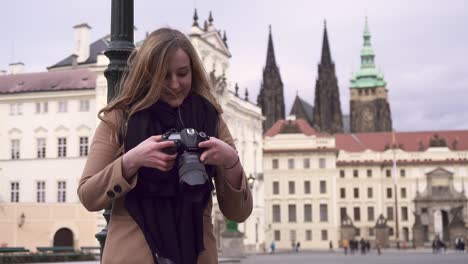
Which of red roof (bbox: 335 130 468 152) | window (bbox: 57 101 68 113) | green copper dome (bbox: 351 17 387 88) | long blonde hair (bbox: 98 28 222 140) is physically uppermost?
green copper dome (bbox: 351 17 387 88)

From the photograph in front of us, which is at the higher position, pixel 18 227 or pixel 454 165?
pixel 454 165

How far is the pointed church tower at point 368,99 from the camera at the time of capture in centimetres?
12019

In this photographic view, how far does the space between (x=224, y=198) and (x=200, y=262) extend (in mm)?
256

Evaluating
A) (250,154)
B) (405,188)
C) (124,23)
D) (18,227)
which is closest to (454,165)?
(405,188)

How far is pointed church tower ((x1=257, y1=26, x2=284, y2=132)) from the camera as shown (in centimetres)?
10500

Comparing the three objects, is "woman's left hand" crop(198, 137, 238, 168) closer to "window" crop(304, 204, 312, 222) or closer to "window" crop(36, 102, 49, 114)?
"window" crop(36, 102, 49, 114)

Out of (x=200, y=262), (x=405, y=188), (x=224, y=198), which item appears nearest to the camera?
(x=200, y=262)

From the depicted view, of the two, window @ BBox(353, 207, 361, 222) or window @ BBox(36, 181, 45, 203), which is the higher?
window @ BBox(36, 181, 45, 203)

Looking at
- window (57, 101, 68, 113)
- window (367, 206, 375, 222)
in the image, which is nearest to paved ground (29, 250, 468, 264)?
window (57, 101, 68, 113)

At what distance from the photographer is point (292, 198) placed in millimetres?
76125

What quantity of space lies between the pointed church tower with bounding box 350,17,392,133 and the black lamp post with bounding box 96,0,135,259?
379 ft

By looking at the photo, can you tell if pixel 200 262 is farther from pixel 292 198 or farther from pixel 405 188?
pixel 405 188

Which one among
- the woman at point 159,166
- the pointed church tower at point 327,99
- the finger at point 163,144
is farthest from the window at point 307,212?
the finger at point 163,144

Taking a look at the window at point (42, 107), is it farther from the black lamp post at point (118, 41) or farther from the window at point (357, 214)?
the window at point (357, 214)
